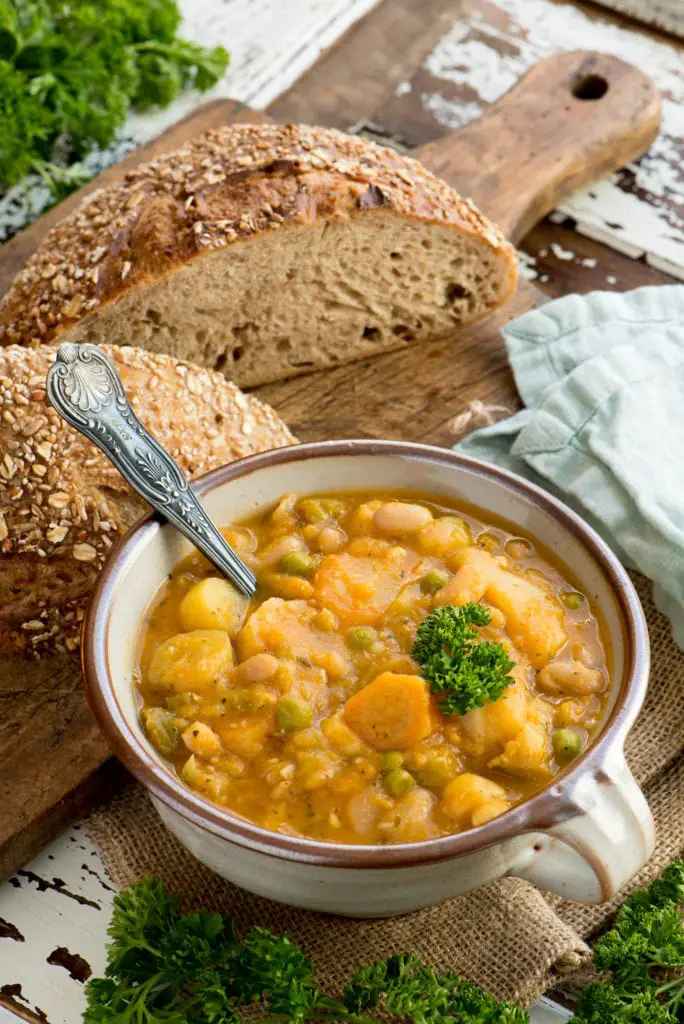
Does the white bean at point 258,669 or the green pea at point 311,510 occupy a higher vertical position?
the white bean at point 258,669

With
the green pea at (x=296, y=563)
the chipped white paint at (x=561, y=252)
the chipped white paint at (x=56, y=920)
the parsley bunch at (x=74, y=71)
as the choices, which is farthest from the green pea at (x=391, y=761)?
the parsley bunch at (x=74, y=71)

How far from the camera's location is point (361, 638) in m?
2.82

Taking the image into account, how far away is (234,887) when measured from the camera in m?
3.10

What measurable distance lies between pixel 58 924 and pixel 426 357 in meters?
2.43

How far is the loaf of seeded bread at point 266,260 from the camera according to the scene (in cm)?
406

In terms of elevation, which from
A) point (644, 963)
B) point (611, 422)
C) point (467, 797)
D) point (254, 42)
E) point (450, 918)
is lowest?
point (644, 963)

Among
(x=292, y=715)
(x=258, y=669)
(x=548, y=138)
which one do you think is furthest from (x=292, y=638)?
(x=548, y=138)

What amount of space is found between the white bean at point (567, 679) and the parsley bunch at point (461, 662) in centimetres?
10

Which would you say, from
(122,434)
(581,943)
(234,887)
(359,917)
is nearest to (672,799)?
(581,943)

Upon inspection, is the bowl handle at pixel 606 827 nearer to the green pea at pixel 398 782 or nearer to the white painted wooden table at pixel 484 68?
the green pea at pixel 398 782

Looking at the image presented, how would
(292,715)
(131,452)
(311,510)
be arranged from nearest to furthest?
(292,715), (131,452), (311,510)

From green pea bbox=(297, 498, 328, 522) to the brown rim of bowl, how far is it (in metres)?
0.12

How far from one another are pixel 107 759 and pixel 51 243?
1.94 m

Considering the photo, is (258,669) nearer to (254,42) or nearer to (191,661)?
(191,661)
